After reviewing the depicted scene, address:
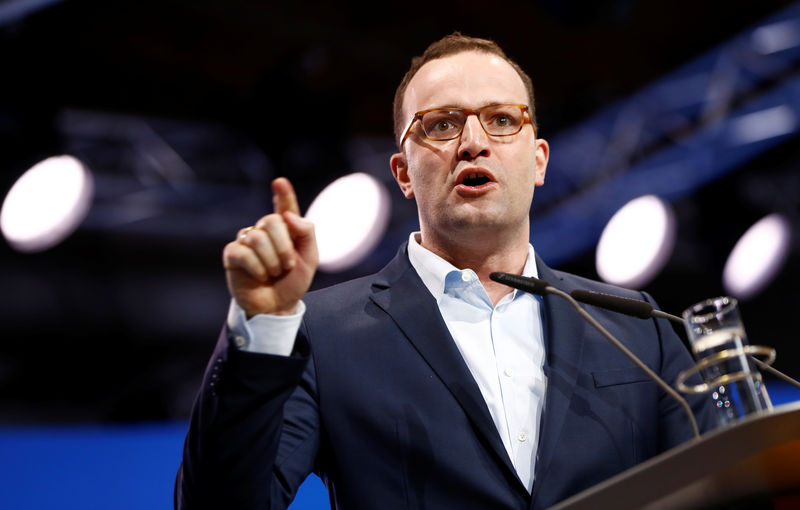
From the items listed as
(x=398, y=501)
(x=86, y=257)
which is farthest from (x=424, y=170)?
(x=86, y=257)

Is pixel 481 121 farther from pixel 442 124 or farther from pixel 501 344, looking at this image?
pixel 501 344

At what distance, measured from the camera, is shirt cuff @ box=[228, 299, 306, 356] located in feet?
4.17

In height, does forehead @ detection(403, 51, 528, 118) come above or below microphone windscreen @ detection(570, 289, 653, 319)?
above

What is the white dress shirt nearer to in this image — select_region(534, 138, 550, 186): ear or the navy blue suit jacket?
the navy blue suit jacket

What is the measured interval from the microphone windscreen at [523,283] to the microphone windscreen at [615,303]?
0.06m

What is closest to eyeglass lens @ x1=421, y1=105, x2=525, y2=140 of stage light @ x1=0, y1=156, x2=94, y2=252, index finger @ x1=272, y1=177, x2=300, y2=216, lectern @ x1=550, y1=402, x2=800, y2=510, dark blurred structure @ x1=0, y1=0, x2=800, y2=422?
index finger @ x1=272, y1=177, x2=300, y2=216

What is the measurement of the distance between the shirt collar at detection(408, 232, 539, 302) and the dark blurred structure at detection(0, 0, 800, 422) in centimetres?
202

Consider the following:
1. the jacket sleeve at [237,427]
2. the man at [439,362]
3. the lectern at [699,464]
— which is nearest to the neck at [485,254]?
the man at [439,362]

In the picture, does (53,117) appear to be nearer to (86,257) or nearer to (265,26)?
(265,26)

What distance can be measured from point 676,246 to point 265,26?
5.63 meters

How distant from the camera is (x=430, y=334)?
1.68 meters

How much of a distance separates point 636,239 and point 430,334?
5.49 meters

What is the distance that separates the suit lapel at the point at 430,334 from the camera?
1.54m

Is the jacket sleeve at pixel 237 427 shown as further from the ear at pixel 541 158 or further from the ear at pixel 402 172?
the ear at pixel 541 158
